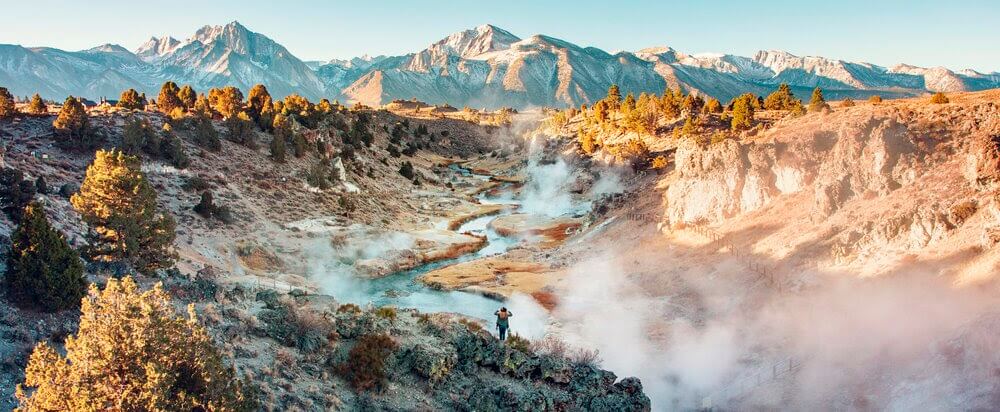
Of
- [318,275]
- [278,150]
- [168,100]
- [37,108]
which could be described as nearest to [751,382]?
[318,275]

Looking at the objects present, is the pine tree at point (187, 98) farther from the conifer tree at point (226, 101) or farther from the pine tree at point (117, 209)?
the pine tree at point (117, 209)

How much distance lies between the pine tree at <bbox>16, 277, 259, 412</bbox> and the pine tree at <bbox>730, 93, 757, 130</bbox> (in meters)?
56.7

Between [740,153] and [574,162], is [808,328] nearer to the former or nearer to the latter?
[740,153]

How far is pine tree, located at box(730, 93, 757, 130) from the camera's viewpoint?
55.9 m

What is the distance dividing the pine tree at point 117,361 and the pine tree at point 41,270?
380 inches

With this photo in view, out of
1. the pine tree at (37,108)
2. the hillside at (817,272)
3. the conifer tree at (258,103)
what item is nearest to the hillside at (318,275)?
the pine tree at (37,108)

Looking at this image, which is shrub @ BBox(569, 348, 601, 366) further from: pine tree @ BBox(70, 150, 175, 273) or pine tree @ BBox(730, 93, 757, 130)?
pine tree @ BBox(730, 93, 757, 130)

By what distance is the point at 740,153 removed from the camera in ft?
127

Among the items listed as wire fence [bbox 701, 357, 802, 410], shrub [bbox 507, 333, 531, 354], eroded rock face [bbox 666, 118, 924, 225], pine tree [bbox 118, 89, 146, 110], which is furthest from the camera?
pine tree [bbox 118, 89, 146, 110]

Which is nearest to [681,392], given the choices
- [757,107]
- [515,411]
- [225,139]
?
[515,411]

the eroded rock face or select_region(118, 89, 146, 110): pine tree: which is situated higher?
select_region(118, 89, 146, 110): pine tree

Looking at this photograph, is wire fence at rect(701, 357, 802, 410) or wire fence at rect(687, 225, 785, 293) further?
wire fence at rect(687, 225, 785, 293)

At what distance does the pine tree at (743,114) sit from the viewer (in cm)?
5588

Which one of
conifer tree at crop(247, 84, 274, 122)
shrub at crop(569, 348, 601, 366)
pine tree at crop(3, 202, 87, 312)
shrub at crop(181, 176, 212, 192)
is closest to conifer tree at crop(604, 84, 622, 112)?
conifer tree at crop(247, 84, 274, 122)
